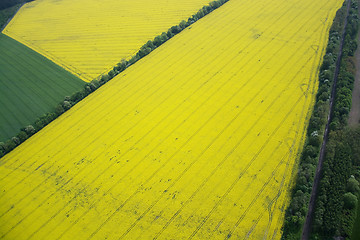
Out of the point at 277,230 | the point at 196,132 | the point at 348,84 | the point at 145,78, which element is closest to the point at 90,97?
the point at 145,78

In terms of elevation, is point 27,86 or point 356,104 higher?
point 27,86

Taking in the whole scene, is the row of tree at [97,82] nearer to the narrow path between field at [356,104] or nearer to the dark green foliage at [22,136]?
the dark green foliage at [22,136]

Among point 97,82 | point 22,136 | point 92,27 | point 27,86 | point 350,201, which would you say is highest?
point 92,27

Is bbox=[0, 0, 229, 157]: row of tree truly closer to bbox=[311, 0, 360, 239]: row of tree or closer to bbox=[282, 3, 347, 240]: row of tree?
bbox=[282, 3, 347, 240]: row of tree

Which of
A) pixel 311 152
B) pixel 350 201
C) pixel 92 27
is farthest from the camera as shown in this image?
pixel 92 27

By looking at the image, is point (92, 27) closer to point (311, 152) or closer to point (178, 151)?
point (178, 151)

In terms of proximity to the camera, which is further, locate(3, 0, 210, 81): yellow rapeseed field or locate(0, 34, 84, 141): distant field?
locate(3, 0, 210, 81): yellow rapeseed field

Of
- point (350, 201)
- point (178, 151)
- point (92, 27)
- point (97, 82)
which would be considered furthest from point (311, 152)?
point (92, 27)

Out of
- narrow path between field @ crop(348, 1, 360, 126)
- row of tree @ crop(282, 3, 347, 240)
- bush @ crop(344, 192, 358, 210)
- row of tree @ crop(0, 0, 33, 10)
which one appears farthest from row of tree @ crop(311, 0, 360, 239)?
row of tree @ crop(0, 0, 33, 10)
